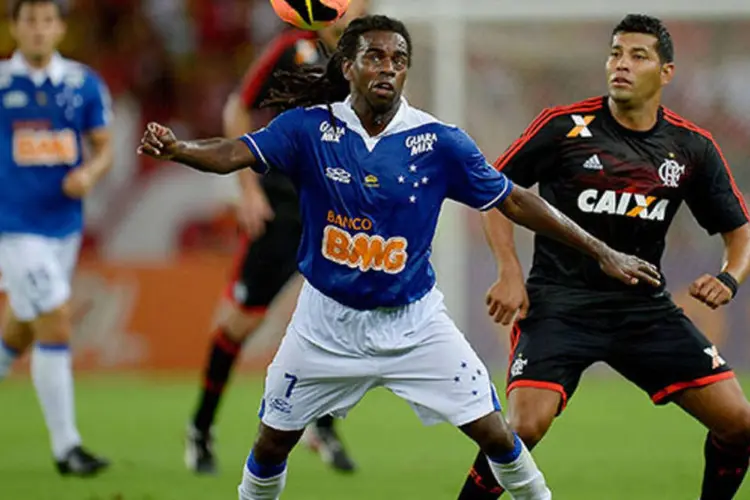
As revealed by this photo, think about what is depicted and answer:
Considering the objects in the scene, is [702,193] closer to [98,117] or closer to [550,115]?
[550,115]

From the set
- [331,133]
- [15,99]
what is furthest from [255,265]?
[331,133]

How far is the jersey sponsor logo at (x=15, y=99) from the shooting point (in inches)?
325

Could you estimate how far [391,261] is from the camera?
517 centimetres

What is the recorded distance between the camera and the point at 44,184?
8.17 meters

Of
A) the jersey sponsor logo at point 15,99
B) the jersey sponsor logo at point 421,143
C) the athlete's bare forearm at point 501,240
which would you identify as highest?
the jersey sponsor logo at point 421,143

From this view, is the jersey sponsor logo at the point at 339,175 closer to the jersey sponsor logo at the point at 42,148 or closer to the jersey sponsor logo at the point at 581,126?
the jersey sponsor logo at the point at 581,126

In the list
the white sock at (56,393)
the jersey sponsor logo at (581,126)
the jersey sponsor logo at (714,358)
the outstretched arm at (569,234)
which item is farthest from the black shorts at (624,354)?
the white sock at (56,393)

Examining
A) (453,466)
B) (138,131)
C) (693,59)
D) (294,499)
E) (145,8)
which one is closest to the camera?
(294,499)

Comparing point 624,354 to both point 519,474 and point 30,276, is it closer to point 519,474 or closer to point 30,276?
point 519,474

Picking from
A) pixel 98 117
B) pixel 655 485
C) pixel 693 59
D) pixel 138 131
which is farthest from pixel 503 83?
pixel 655 485

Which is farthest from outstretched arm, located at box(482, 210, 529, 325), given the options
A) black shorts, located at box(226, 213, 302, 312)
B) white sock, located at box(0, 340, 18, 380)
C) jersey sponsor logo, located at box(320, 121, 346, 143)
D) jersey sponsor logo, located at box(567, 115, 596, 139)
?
white sock, located at box(0, 340, 18, 380)

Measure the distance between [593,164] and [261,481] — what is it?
188cm

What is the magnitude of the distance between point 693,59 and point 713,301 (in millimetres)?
8137

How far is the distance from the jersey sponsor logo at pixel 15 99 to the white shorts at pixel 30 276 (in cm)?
78
